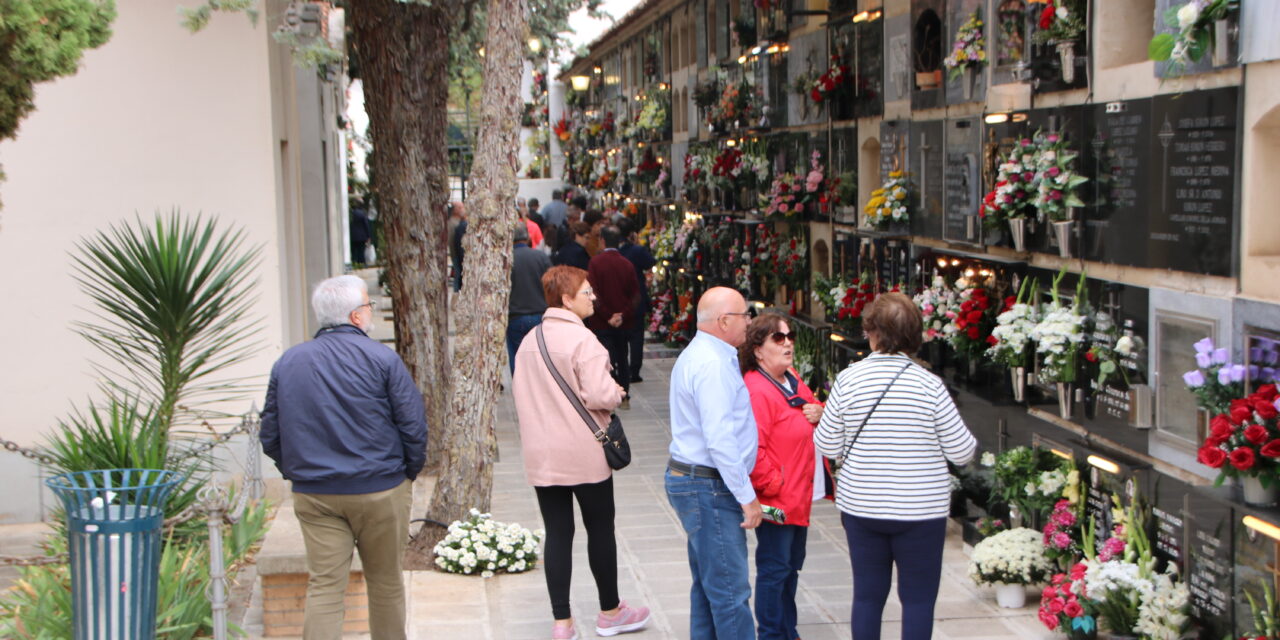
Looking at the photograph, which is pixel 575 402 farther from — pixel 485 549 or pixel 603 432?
pixel 485 549

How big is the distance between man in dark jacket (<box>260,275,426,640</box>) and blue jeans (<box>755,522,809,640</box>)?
5.00 ft

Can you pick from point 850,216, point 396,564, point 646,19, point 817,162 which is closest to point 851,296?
point 850,216

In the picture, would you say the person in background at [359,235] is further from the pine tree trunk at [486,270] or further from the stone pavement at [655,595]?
the pine tree trunk at [486,270]

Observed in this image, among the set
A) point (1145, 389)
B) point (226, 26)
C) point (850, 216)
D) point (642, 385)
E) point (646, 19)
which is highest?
point (646, 19)

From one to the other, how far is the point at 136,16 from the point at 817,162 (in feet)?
20.2

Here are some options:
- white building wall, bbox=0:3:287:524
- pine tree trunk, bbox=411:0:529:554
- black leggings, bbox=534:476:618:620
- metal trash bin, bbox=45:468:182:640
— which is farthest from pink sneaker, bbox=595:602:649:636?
white building wall, bbox=0:3:287:524

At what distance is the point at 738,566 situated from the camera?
5461 millimetres

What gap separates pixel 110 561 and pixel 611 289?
782cm

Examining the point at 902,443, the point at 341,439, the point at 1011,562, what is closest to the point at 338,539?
the point at 341,439

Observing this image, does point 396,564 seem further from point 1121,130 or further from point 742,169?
point 742,169

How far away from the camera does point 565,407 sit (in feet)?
19.6

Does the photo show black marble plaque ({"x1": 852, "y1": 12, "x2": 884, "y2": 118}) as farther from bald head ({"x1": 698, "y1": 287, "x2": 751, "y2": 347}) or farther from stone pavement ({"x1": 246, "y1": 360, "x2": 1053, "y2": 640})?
bald head ({"x1": 698, "y1": 287, "x2": 751, "y2": 347})

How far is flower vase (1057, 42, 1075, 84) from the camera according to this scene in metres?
7.12

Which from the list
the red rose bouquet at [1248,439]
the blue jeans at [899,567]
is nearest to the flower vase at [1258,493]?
the red rose bouquet at [1248,439]
